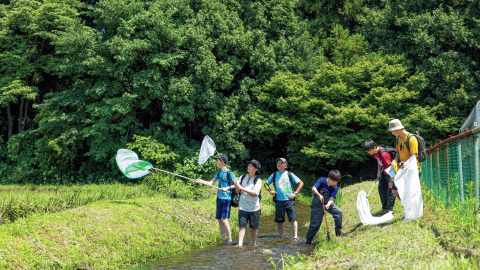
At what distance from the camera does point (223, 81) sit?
913 inches

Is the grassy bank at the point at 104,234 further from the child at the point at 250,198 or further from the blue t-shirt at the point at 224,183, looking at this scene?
the child at the point at 250,198

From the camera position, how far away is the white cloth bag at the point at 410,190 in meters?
5.57

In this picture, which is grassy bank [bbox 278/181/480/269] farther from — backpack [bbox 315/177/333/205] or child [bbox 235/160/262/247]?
child [bbox 235/160/262/247]

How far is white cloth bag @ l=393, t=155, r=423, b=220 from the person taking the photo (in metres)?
5.57

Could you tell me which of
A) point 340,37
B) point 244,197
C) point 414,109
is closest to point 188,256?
point 244,197

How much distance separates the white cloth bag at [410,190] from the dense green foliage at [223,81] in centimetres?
1469

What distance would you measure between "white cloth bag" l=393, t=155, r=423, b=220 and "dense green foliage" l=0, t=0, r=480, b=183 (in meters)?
14.7

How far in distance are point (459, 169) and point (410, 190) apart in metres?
1.38

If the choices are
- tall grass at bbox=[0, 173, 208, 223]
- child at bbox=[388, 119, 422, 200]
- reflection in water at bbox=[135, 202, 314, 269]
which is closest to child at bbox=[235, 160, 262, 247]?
reflection in water at bbox=[135, 202, 314, 269]

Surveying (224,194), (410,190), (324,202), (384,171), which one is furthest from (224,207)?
(410,190)

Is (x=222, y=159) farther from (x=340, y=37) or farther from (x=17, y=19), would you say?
(x=17, y=19)

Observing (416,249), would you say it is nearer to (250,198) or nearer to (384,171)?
(384,171)

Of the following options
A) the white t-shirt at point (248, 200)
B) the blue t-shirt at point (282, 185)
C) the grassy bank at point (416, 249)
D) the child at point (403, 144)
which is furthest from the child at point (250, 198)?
the child at point (403, 144)

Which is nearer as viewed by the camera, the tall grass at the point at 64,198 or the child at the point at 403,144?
the child at the point at 403,144
